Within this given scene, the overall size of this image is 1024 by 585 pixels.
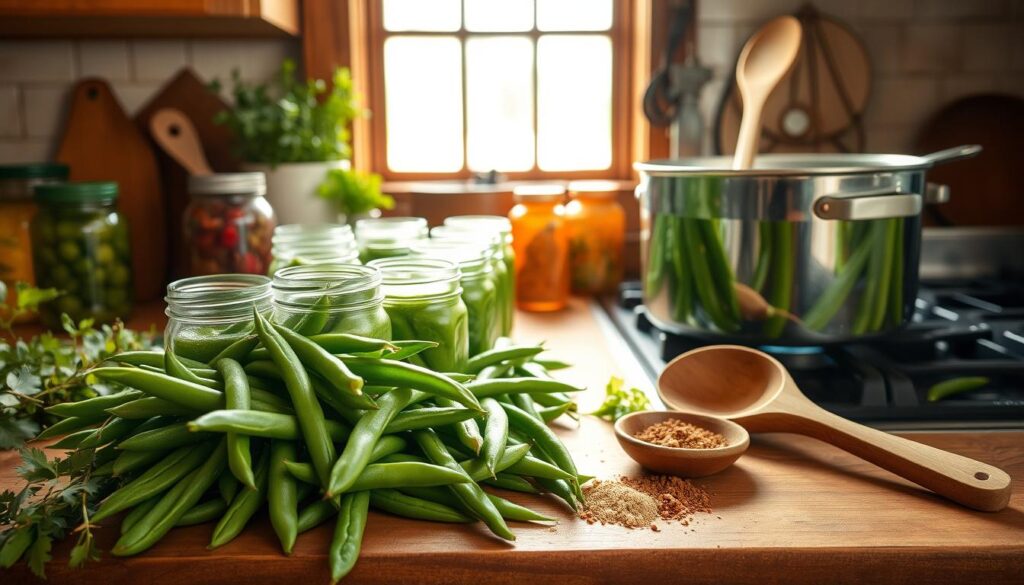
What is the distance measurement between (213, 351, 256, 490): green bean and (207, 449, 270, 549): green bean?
10mm

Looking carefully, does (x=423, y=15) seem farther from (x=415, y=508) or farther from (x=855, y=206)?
(x=415, y=508)

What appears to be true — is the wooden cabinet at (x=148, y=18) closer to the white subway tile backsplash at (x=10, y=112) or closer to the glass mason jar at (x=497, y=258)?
the white subway tile backsplash at (x=10, y=112)

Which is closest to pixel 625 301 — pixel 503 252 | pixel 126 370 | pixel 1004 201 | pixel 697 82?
pixel 503 252

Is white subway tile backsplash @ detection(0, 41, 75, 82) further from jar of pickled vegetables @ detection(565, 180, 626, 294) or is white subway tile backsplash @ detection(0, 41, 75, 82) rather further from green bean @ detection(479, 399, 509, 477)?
green bean @ detection(479, 399, 509, 477)

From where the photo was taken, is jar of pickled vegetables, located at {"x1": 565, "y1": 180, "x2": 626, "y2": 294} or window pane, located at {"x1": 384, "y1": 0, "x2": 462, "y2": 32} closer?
jar of pickled vegetables, located at {"x1": 565, "y1": 180, "x2": 626, "y2": 294}

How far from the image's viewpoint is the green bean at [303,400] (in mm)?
747

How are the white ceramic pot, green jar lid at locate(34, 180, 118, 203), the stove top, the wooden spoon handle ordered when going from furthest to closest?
the white ceramic pot < green jar lid at locate(34, 180, 118, 203) < the stove top < the wooden spoon handle

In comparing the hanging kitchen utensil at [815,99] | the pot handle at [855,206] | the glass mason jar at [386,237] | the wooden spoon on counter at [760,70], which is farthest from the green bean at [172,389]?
the hanging kitchen utensil at [815,99]

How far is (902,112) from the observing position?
6.42ft

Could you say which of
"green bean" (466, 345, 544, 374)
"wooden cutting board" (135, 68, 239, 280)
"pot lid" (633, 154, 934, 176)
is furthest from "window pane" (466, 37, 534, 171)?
"green bean" (466, 345, 544, 374)

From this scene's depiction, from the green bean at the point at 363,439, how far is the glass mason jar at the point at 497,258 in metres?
0.40

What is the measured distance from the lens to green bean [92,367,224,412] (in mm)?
748

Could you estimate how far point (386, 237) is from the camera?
4.12 ft

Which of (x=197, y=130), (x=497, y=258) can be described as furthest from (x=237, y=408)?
(x=197, y=130)
